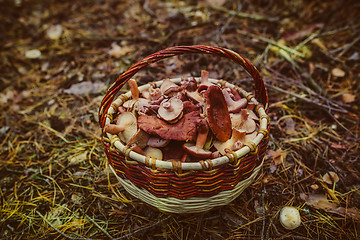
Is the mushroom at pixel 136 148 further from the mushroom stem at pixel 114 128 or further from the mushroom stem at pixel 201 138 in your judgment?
the mushroom stem at pixel 201 138

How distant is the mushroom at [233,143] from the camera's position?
1.35m

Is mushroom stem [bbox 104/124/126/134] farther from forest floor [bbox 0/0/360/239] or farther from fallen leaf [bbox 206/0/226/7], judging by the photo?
fallen leaf [bbox 206/0/226/7]

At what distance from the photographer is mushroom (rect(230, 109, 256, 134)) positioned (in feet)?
4.86

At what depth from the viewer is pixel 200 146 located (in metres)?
1.30

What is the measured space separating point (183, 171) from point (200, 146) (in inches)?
6.7

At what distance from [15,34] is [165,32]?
2466 mm

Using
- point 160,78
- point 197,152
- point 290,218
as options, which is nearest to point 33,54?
point 160,78

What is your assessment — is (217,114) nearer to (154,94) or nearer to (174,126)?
(174,126)

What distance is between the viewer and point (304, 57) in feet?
9.27

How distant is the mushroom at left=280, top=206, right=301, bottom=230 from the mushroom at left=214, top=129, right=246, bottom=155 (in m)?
0.59

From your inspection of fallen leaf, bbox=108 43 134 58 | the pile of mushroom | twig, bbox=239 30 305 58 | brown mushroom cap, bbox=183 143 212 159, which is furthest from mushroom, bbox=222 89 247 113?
fallen leaf, bbox=108 43 134 58

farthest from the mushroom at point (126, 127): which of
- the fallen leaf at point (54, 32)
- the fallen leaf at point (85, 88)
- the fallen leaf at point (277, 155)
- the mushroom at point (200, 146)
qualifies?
the fallen leaf at point (54, 32)

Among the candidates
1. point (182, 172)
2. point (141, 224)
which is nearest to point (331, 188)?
point (182, 172)

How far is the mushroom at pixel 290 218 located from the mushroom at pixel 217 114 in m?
0.67
